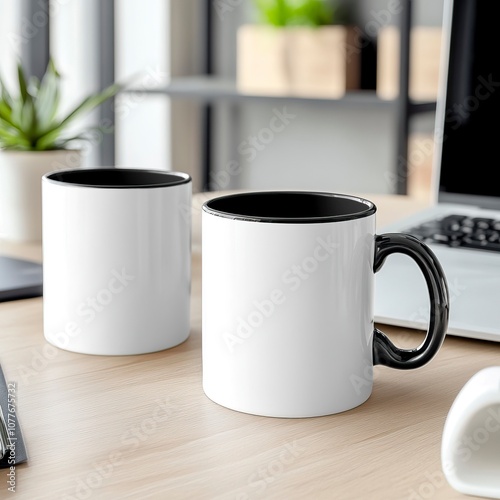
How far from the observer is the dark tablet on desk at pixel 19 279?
2.74 ft

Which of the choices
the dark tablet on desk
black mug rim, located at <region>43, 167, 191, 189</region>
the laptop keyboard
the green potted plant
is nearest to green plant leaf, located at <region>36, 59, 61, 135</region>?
the green potted plant

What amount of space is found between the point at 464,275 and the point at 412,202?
1.90 feet

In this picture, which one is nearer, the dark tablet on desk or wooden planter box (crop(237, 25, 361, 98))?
the dark tablet on desk

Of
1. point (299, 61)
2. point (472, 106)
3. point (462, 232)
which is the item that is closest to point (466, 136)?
point (472, 106)

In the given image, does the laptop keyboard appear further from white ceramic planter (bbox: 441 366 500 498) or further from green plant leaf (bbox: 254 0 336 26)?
green plant leaf (bbox: 254 0 336 26)

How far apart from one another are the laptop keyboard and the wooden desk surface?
0.20 m

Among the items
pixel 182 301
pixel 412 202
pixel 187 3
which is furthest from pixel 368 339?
pixel 187 3

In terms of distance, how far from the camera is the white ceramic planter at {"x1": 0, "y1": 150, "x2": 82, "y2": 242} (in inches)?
42.0

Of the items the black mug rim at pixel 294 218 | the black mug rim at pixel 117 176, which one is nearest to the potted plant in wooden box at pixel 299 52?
Answer: the black mug rim at pixel 117 176

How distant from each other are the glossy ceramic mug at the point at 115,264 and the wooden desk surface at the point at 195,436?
19mm

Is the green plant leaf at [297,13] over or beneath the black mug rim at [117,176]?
over

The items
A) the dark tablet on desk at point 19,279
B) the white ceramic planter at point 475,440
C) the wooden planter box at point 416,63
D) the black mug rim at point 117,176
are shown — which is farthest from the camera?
the wooden planter box at point 416,63

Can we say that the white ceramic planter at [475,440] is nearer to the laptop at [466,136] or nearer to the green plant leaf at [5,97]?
the laptop at [466,136]

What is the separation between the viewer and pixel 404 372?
64 cm
